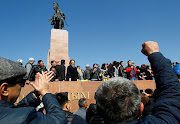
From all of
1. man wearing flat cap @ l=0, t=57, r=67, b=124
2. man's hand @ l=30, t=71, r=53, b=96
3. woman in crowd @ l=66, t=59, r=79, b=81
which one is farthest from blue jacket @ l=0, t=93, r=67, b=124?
woman in crowd @ l=66, t=59, r=79, b=81

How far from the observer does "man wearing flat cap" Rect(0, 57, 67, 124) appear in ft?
3.30

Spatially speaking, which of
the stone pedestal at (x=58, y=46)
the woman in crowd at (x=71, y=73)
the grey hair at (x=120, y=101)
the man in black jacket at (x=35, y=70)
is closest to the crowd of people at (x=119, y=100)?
the grey hair at (x=120, y=101)

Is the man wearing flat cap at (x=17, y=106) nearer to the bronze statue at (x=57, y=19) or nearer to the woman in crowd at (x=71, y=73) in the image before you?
the woman in crowd at (x=71, y=73)

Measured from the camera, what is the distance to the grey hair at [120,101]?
98 cm

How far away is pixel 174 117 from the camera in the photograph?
95 centimetres

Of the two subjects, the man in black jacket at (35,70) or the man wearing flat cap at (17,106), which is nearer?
the man wearing flat cap at (17,106)

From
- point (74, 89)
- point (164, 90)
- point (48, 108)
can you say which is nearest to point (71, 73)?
point (74, 89)

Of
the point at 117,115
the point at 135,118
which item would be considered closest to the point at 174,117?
the point at 135,118

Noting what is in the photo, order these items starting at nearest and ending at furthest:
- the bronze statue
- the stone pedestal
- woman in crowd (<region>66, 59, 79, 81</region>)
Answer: woman in crowd (<region>66, 59, 79, 81</region>) < the stone pedestal < the bronze statue

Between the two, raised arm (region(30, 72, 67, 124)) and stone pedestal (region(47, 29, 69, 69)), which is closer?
raised arm (region(30, 72, 67, 124))

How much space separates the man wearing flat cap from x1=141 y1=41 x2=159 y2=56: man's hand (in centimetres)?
76

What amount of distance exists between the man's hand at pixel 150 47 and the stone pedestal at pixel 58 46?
13.5 metres

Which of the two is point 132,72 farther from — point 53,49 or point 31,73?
point 53,49

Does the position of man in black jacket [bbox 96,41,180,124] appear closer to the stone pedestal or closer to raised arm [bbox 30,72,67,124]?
→ raised arm [bbox 30,72,67,124]
